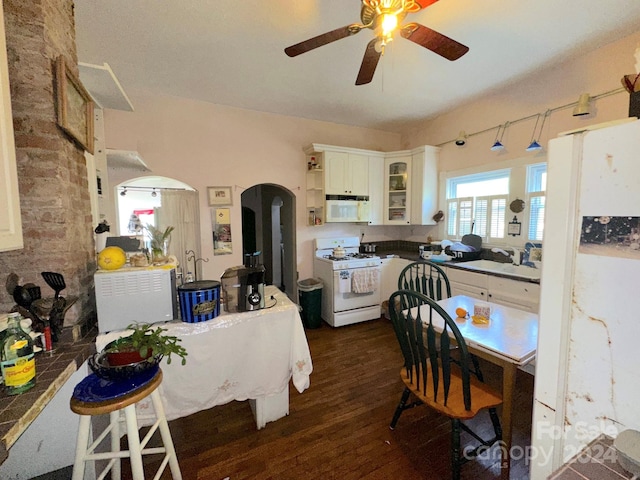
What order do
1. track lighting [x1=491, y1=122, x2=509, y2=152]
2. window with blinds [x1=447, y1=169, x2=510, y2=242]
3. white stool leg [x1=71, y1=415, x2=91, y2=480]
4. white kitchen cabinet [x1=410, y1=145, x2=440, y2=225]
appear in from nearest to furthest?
1. white stool leg [x1=71, y1=415, x2=91, y2=480]
2. track lighting [x1=491, y1=122, x2=509, y2=152]
3. window with blinds [x1=447, y1=169, x2=510, y2=242]
4. white kitchen cabinet [x1=410, y1=145, x2=440, y2=225]

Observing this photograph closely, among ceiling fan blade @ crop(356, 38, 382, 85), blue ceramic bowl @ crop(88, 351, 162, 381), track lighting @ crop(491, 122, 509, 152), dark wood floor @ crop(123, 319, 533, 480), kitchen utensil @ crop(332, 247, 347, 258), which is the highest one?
ceiling fan blade @ crop(356, 38, 382, 85)

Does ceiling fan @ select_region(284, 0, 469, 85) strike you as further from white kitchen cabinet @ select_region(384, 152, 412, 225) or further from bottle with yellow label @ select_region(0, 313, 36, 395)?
white kitchen cabinet @ select_region(384, 152, 412, 225)

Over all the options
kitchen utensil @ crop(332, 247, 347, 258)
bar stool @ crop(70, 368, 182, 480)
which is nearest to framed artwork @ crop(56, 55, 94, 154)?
bar stool @ crop(70, 368, 182, 480)

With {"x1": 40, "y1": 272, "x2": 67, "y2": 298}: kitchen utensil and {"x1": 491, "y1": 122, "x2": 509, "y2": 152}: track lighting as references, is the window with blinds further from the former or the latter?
{"x1": 40, "y1": 272, "x2": 67, "y2": 298}: kitchen utensil

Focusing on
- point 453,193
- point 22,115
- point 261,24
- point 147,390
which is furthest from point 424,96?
point 147,390

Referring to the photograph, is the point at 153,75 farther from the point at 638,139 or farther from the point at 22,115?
Result: the point at 638,139

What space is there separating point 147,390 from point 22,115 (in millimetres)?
1329

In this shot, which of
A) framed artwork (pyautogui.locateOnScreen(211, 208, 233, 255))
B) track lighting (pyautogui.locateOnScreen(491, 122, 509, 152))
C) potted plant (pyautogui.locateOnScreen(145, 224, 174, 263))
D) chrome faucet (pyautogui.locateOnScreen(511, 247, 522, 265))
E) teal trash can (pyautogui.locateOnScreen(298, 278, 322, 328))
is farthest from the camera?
teal trash can (pyautogui.locateOnScreen(298, 278, 322, 328))

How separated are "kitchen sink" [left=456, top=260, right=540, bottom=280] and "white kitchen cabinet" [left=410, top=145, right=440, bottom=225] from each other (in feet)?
3.16

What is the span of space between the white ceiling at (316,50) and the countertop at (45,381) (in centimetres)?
203

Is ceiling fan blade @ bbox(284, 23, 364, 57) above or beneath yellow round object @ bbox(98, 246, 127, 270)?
above

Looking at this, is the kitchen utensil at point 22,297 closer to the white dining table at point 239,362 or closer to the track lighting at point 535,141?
the white dining table at point 239,362

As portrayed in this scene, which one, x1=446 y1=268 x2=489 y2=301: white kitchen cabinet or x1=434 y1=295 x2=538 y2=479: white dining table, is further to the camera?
x1=446 y1=268 x2=489 y2=301: white kitchen cabinet

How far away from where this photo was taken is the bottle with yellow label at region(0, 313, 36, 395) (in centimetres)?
90
